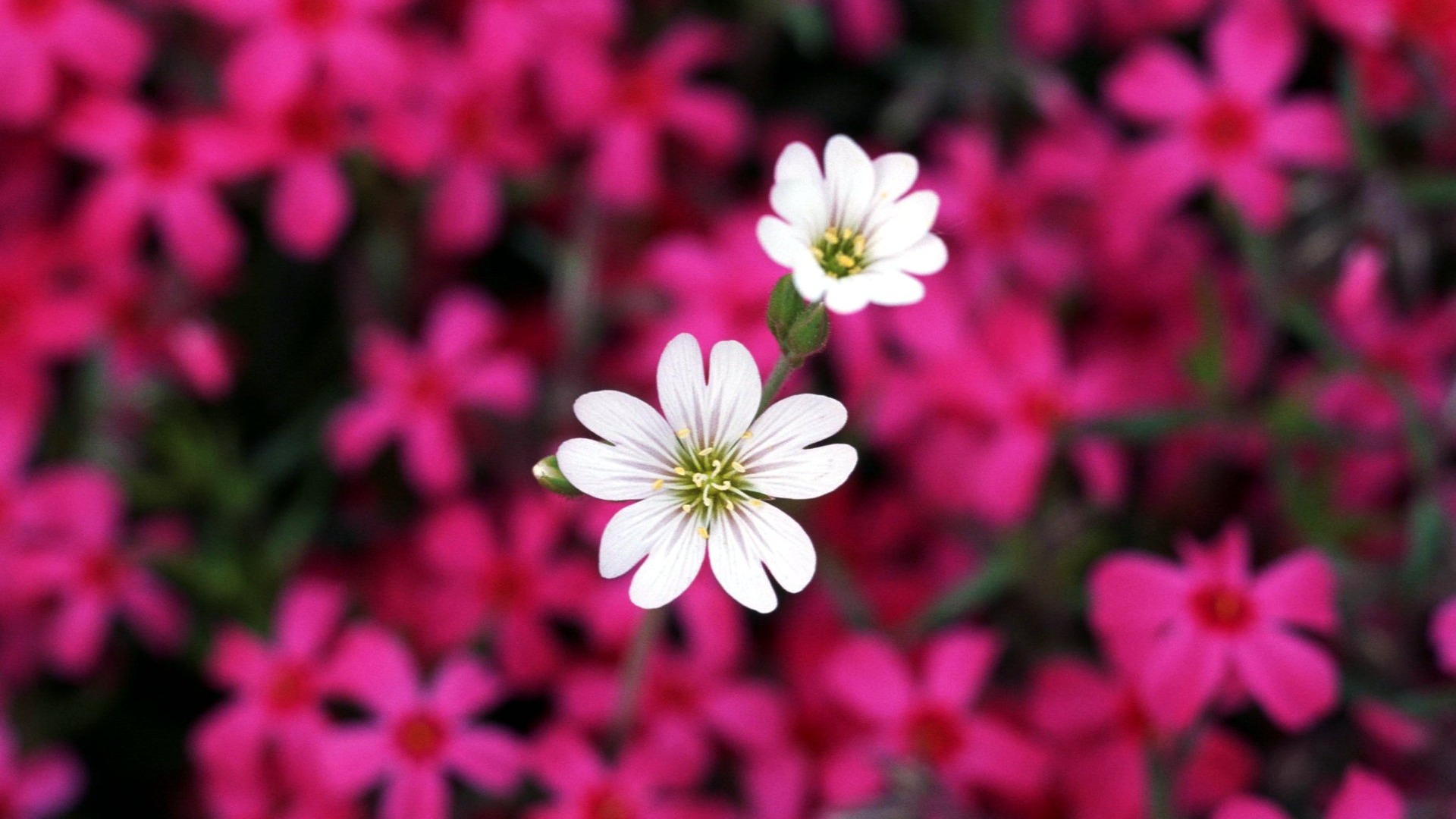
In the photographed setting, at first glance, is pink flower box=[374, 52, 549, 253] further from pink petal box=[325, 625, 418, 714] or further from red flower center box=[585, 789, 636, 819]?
red flower center box=[585, 789, 636, 819]

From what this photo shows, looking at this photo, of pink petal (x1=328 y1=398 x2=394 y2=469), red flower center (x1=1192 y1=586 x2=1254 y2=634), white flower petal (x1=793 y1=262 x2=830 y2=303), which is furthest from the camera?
pink petal (x1=328 y1=398 x2=394 y2=469)

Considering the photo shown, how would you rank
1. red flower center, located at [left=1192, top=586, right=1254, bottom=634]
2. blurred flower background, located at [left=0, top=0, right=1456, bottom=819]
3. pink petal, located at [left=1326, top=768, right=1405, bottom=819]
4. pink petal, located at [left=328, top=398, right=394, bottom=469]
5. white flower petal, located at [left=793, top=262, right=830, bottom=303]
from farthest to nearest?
1. pink petal, located at [left=328, top=398, right=394, bottom=469]
2. blurred flower background, located at [left=0, top=0, right=1456, bottom=819]
3. red flower center, located at [left=1192, top=586, right=1254, bottom=634]
4. pink petal, located at [left=1326, top=768, right=1405, bottom=819]
5. white flower petal, located at [left=793, top=262, right=830, bottom=303]

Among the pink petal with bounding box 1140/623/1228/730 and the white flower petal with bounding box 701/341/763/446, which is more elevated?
the white flower petal with bounding box 701/341/763/446

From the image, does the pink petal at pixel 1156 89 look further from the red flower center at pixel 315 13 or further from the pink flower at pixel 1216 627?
the red flower center at pixel 315 13

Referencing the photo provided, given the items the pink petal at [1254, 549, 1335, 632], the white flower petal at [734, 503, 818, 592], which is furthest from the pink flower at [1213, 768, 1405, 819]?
the white flower petal at [734, 503, 818, 592]

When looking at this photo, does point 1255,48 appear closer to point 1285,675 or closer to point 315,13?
point 1285,675

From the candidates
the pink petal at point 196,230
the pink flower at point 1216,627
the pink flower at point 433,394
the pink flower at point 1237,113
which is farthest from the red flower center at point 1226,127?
the pink petal at point 196,230
